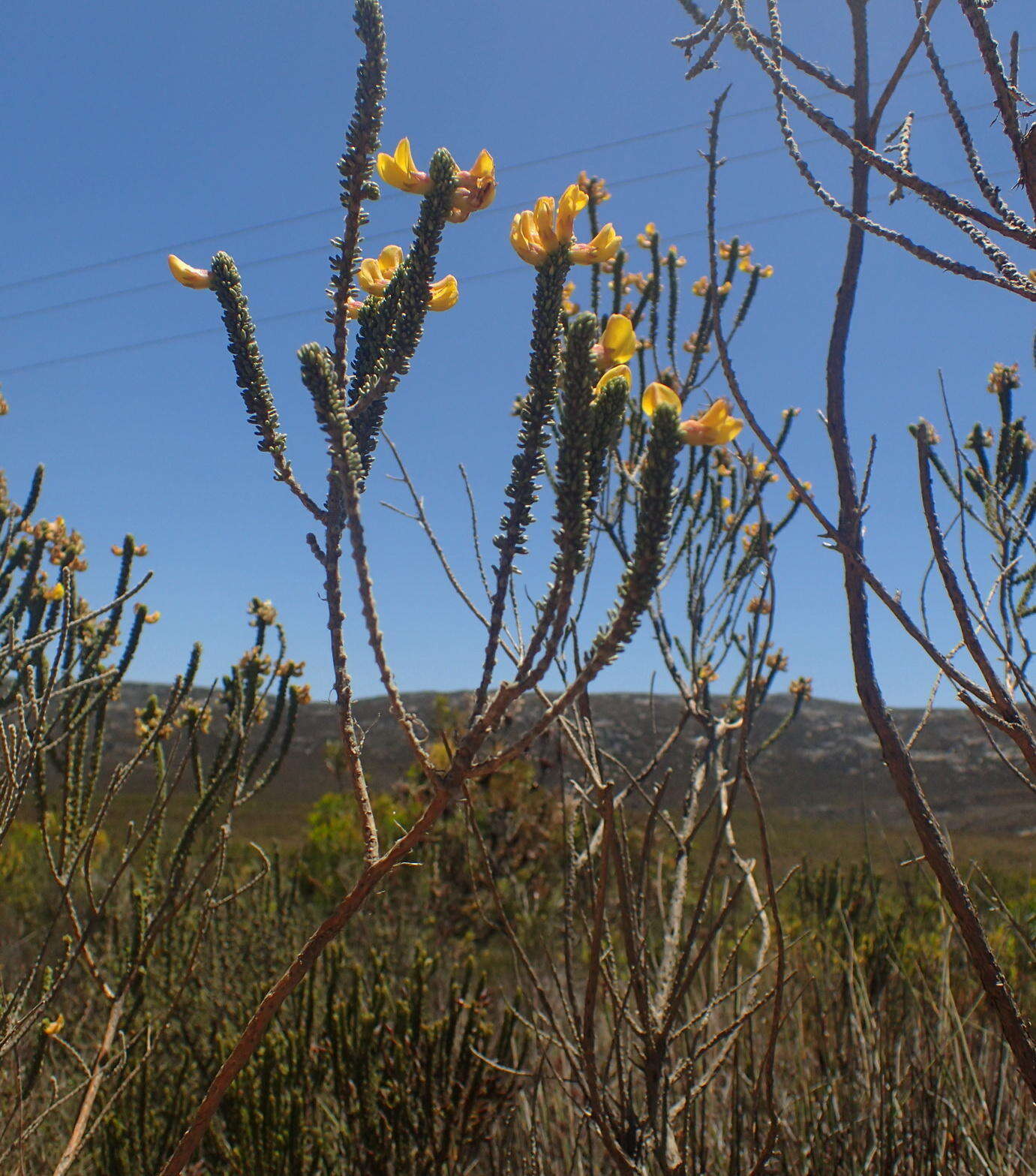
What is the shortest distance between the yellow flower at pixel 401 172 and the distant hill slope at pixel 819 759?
10751mm

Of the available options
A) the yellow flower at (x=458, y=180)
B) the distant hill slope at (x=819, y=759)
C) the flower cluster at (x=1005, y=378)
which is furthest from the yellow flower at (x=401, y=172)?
the distant hill slope at (x=819, y=759)

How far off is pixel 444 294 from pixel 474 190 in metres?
0.13

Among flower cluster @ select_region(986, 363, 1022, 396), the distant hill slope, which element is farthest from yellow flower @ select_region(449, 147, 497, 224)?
the distant hill slope

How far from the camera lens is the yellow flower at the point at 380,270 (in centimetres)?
116

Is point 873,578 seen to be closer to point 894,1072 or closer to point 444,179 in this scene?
point 444,179

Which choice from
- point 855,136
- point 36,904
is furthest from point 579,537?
point 36,904

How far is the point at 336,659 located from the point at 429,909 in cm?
566

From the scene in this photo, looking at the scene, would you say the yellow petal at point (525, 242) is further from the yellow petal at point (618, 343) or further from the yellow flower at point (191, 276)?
the yellow flower at point (191, 276)

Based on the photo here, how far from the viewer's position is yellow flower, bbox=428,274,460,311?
1063 mm

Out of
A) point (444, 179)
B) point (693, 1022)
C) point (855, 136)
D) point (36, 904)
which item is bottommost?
point (36, 904)

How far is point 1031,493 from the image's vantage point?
8.96 ft

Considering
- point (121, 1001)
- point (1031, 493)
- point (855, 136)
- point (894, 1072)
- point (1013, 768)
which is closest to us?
point (855, 136)

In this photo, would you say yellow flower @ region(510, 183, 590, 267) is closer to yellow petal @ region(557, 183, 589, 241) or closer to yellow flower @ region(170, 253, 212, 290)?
yellow petal @ region(557, 183, 589, 241)

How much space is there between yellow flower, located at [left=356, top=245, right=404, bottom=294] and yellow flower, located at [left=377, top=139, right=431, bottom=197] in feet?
0.40
